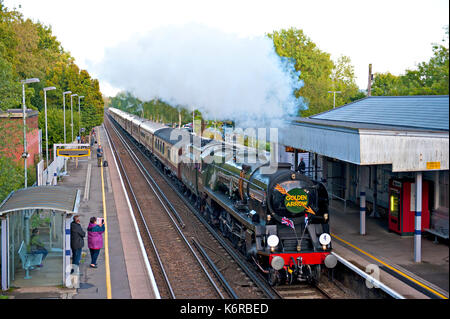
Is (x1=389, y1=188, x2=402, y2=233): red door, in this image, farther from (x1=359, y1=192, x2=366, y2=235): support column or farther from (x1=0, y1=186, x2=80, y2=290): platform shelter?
(x1=0, y1=186, x2=80, y2=290): platform shelter

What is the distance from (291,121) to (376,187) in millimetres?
3863

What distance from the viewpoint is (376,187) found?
55.7 feet

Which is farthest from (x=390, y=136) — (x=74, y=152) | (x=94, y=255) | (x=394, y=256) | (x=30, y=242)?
(x=74, y=152)

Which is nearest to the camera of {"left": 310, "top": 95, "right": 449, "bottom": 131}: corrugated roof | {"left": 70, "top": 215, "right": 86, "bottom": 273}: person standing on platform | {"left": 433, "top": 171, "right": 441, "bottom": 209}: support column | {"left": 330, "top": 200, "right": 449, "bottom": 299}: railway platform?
{"left": 330, "top": 200, "right": 449, "bottom": 299}: railway platform

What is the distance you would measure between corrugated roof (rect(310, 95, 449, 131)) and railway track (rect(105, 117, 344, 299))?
219 inches

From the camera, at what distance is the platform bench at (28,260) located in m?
11.2

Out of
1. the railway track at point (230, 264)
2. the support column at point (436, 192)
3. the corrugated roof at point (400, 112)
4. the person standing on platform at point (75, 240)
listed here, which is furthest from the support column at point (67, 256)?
the support column at point (436, 192)

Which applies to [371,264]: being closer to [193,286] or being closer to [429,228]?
[429,228]

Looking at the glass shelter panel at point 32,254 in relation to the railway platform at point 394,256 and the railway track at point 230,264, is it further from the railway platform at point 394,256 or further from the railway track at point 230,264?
the railway platform at point 394,256

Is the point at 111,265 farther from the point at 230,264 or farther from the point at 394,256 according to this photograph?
the point at 394,256

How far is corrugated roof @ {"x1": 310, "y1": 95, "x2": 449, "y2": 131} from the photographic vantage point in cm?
1313

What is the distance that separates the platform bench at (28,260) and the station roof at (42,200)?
1.25m

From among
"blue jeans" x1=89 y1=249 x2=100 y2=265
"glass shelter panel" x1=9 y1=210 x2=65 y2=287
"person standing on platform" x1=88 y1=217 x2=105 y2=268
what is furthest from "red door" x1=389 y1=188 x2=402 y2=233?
"glass shelter panel" x1=9 y1=210 x2=65 y2=287
